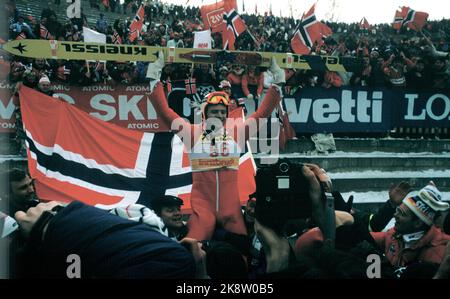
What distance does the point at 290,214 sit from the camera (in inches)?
130

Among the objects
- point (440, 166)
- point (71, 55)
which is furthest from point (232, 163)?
point (440, 166)

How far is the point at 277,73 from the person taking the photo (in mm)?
4262

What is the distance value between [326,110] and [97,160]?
Answer: 13.9 ft

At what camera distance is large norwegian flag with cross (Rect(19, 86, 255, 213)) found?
206 inches

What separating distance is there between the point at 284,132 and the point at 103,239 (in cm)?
544

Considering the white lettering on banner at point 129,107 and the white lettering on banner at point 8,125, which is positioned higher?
the white lettering on banner at point 129,107

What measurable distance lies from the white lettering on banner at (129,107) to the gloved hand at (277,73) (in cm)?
314

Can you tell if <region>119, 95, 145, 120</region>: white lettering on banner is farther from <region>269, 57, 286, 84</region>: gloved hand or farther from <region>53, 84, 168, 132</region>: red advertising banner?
<region>269, 57, 286, 84</region>: gloved hand

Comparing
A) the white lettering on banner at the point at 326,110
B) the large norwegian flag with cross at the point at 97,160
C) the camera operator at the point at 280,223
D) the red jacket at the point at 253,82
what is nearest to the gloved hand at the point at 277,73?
the camera operator at the point at 280,223

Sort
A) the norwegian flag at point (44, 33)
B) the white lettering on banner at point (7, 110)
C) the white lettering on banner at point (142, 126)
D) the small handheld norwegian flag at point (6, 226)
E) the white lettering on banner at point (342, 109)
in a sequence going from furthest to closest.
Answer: the norwegian flag at point (44, 33)
the white lettering on banner at point (342, 109)
the white lettering on banner at point (142, 126)
the white lettering on banner at point (7, 110)
the small handheld norwegian flag at point (6, 226)

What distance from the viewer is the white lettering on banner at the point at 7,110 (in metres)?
6.11

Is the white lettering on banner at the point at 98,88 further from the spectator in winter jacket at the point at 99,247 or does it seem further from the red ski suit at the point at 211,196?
the spectator in winter jacket at the point at 99,247

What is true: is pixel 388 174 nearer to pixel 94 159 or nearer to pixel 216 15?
pixel 94 159

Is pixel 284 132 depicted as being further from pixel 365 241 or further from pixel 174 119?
pixel 365 241
